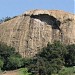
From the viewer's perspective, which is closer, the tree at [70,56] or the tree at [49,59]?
the tree at [49,59]

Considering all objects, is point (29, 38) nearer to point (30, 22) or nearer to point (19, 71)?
point (30, 22)

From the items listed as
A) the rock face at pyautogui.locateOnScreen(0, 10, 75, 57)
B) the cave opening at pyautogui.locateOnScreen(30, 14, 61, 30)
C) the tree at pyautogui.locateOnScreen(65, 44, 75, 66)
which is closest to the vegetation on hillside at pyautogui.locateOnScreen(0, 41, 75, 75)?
the tree at pyautogui.locateOnScreen(65, 44, 75, 66)

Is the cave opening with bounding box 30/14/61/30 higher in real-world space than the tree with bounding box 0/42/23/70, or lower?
higher

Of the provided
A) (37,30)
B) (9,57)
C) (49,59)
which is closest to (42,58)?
(49,59)

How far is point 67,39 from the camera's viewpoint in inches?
2483

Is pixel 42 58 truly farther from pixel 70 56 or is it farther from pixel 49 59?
pixel 70 56

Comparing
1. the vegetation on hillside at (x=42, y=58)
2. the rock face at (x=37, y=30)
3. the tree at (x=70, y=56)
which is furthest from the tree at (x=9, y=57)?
the tree at (x=70, y=56)

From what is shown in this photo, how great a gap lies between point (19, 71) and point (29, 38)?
30.4 ft

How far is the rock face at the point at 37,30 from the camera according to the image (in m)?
63.0

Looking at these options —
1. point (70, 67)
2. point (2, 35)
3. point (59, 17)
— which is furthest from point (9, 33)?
point (70, 67)

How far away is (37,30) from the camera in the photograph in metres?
63.6

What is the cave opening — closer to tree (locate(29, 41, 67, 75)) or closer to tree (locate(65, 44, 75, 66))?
tree (locate(29, 41, 67, 75))

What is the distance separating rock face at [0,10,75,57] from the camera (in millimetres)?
62969

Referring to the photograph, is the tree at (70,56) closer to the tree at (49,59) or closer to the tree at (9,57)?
the tree at (49,59)
